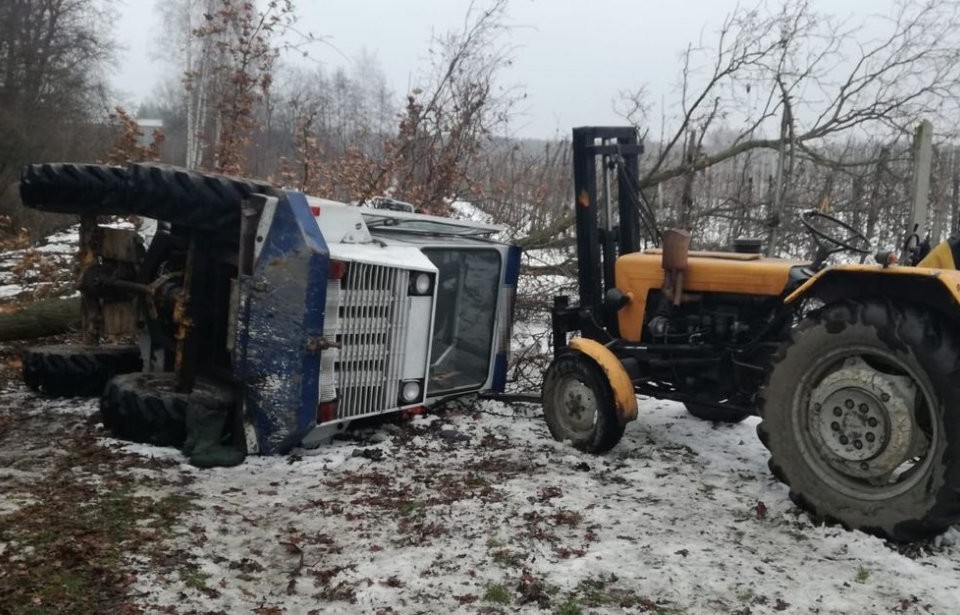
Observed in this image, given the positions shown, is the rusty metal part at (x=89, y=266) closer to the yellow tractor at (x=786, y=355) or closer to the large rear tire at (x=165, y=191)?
the large rear tire at (x=165, y=191)

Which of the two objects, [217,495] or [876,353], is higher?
[876,353]

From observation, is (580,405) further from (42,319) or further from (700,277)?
(42,319)

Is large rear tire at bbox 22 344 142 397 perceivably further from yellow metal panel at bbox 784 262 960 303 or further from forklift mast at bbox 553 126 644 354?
yellow metal panel at bbox 784 262 960 303

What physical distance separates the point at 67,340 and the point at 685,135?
7.06 m

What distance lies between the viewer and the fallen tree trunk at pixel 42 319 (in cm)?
697

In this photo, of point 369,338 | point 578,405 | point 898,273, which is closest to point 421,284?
point 369,338

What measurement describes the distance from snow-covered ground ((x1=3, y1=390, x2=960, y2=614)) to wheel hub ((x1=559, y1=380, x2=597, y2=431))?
210 millimetres

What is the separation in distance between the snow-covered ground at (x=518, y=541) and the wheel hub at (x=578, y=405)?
210mm

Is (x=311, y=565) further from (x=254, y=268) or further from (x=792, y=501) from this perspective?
(x=792, y=501)

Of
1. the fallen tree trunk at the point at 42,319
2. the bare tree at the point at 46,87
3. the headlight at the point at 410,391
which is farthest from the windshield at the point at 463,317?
the bare tree at the point at 46,87

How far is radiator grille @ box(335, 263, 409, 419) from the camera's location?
15.4 ft

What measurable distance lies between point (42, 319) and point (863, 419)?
22.4 ft

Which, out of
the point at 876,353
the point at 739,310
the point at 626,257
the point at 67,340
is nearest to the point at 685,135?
the point at 626,257

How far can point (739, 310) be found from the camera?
4.73 m
